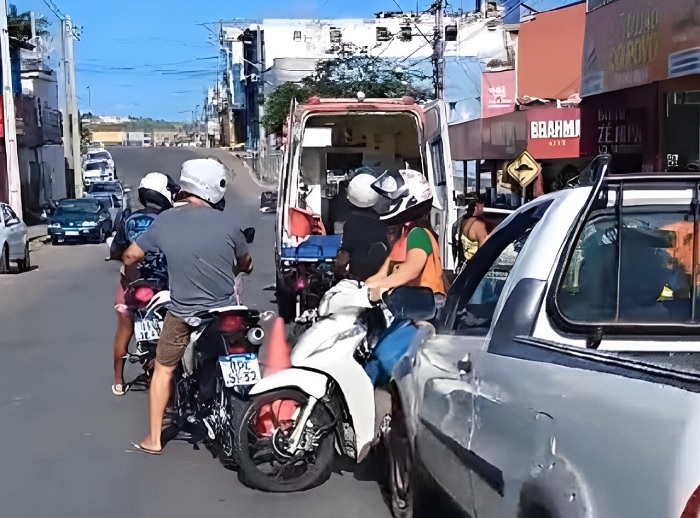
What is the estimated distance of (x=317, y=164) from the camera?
14547 mm

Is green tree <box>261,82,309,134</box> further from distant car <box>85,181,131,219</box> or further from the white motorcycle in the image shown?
the white motorcycle

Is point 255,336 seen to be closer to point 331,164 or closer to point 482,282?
point 482,282

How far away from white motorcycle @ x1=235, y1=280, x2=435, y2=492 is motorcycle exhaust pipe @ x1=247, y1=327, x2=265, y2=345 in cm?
31

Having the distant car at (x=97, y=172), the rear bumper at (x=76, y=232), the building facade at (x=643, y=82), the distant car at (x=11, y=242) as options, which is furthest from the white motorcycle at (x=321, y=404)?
the distant car at (x=97, y=172)

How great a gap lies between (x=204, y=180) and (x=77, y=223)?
81.8 feet

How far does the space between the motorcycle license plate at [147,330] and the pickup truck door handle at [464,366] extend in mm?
3928

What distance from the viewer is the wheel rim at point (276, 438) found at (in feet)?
18.5

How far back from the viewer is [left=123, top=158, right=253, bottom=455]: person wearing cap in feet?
20.5

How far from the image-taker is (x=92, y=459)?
6.52 m

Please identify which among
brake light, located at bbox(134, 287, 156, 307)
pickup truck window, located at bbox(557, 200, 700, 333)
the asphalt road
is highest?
pickup truck window, located at bbox(557, 200, 700, 333)

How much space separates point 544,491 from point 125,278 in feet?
19.1

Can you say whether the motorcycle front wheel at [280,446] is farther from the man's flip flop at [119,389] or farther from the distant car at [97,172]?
the distant car at [97,172]

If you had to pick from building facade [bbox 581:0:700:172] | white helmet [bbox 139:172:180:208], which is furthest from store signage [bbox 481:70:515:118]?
white helmet [bbox 139:172:180:208]

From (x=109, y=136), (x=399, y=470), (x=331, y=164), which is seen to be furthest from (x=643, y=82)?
(x=109, y=136)
